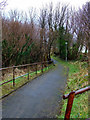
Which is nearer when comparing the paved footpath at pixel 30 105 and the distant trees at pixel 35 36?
the paved footpath at pixel 30 105

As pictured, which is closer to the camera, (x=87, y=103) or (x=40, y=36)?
(x=87, y=103)

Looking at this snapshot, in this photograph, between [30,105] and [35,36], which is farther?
[35,36]

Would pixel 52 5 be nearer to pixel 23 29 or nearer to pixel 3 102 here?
pixel 23 29

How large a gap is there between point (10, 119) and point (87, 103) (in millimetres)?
2099

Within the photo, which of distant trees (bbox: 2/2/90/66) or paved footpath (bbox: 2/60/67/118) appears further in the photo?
distant trees (bbox: 2/2/90/66)

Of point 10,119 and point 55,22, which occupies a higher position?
point 55,22

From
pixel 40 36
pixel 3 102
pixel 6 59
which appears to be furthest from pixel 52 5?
pixel 3 102

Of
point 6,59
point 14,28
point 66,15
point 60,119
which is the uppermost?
point 66,15

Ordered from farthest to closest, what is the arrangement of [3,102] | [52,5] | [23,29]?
[52,5] → [23,29] → [3,102]

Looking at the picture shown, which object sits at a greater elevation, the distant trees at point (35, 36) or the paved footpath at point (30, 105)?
the distant trees at point (35, 36)

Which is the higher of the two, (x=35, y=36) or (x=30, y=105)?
(x=35, y=36)

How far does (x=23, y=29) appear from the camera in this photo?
38.9ft

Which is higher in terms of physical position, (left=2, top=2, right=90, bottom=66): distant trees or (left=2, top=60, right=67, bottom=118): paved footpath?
(left=2, top=2, right=90, bottom=66): distant trees

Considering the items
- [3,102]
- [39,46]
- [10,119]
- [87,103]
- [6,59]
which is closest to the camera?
[10,119]
